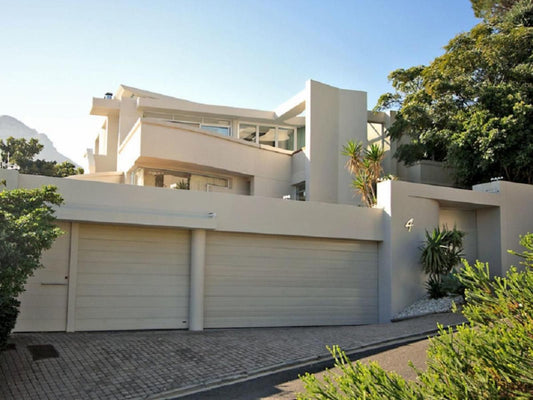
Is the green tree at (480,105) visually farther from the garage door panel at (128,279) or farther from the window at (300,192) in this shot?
the garage door panel at (128,279)

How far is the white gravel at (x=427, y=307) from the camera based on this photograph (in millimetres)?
13180

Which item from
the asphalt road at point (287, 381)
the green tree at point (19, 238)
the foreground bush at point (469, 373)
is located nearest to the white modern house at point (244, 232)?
the green tree at point (19, 238)

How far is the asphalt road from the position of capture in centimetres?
735

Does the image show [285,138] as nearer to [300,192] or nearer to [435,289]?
[300,192]

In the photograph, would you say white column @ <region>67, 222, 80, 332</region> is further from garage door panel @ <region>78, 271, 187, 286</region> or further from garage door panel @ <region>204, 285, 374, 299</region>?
garage door panel @ <region>204, 285, 374, 299</region>

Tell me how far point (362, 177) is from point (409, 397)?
41.6 feet

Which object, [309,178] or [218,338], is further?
[309,178]

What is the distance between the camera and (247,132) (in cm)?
2194

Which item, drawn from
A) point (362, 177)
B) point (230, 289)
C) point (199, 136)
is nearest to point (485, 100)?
point (362, 177)

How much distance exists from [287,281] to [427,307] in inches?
158

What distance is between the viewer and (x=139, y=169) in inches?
689

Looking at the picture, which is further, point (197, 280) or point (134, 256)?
point (197, 280)

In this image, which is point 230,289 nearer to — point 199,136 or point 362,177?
point 362,177

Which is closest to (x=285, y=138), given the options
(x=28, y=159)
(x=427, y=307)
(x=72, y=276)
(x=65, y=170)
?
(x=427, y=307)
